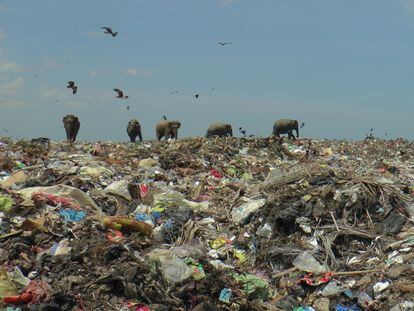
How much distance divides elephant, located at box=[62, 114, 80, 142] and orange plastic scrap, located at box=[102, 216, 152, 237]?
43.5ft

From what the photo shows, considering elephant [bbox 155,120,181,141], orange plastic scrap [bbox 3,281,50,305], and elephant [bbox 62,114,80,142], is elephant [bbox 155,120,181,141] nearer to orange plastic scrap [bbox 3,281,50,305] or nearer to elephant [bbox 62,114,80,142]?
elephant [bbox 62,114,80,142]

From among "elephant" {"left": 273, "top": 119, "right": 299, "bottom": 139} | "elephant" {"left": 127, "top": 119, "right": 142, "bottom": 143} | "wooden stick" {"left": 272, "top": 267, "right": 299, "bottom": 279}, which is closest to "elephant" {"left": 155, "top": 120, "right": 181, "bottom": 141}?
"elephant" {"left": 127, "top": 119, "right": 142, "bottom": 143}

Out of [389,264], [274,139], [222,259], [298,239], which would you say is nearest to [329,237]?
[298,239]

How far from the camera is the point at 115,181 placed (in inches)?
334

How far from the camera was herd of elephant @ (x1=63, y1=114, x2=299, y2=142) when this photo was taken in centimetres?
1880

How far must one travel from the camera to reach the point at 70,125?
1875cm

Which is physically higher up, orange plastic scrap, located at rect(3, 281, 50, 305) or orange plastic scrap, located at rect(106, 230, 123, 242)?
orange plastic scrap, located at rect(106, 230, 123, 242)

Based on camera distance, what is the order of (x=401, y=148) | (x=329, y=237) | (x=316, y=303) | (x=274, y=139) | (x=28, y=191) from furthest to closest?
(x=401, y=148) < (x=274, y=139) < (x=28, y=191) < (x=329, y=237) < (x=316, y=303)

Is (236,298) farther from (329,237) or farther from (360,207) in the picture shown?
(360,207)

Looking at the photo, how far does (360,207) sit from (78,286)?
10.9ft

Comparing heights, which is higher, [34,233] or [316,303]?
[34,233]

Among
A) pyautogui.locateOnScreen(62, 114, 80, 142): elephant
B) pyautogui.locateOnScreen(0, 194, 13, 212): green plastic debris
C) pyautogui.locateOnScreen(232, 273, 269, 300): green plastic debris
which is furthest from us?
pyautogui.locateOnScreen(62, 114, 80, 142): elephant

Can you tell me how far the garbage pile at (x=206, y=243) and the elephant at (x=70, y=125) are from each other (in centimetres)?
984

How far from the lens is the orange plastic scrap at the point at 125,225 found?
5781mm
